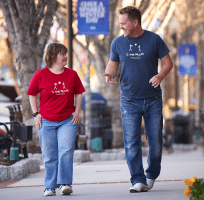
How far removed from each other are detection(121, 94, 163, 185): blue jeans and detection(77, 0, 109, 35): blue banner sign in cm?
788

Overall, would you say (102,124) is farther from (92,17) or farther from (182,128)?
(182,128)

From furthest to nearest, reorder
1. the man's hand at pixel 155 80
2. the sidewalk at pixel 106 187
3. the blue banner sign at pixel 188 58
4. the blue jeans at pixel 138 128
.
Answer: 1. the blue banner sign at pixel 188 58
2. the blue jeans at pixel 138 128
3. the man's hand at pixel 155 80
4. the sidewalk at pixel 106 187

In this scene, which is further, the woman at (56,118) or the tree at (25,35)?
the tree at (25,35)

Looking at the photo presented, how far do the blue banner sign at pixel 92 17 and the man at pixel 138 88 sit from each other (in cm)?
776

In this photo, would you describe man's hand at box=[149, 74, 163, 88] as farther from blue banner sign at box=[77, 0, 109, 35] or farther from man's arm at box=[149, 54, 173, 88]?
blue banner sign at box=[77, 0, 109, 35]

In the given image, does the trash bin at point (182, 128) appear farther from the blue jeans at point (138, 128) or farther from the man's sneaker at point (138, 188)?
the man's sneaker at point (138, 188)

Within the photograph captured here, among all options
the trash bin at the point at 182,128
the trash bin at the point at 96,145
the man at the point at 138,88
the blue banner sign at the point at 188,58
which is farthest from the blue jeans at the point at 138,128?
the blue banner sign at the point at 188,58

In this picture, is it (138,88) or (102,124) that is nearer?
(138,88)

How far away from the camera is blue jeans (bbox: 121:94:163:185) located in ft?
20.1

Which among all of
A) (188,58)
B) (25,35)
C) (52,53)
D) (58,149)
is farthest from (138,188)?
(188,58)

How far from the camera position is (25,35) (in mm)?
13406

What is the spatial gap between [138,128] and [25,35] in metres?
7.78

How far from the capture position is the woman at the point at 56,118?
19.7 ft

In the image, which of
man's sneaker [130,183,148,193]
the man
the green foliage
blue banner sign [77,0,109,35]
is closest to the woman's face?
the man
